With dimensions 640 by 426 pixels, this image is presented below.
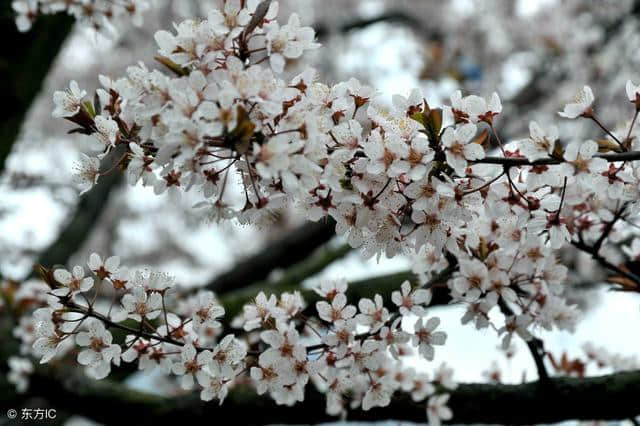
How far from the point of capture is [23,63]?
2631mm

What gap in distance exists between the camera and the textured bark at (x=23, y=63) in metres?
2.61

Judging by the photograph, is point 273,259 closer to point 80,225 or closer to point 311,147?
point 80,225

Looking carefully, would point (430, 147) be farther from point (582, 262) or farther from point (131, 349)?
point (582, 262)

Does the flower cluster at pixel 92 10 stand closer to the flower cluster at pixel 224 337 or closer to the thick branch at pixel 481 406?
the flower cluster at pixel 224 337

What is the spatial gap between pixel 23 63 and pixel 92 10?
51.0 inches

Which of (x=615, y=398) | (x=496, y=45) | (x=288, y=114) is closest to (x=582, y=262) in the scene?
(x=615, y=398)

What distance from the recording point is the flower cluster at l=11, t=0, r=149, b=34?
60.8 inches

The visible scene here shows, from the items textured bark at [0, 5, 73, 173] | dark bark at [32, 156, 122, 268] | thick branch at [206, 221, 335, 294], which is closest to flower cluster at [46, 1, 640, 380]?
textured bark at [0, 5, 73, 173]

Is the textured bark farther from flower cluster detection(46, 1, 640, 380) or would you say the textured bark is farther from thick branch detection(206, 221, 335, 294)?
flower cluster detection(46, 1, 640, 380)

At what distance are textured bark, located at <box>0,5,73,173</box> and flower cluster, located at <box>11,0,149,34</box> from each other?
1101 mm

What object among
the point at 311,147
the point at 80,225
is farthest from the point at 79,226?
the point at 311,147

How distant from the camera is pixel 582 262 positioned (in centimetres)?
306

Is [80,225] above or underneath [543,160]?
above

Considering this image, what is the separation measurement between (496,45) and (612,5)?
1273 millimetres
